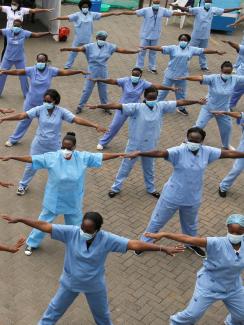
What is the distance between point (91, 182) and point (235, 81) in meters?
3.11

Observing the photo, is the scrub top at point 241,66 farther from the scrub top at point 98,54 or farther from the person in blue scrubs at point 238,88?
the scrub top at point 98,54

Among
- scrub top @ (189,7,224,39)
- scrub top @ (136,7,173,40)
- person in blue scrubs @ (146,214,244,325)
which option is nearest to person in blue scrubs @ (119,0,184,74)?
scrub top @ (136,7,173,40)

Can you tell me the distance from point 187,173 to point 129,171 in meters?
1.84

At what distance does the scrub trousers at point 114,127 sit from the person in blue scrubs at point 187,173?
277 centimetres

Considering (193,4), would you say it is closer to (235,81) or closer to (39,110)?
(235,81)

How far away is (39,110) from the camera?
21.5 feet

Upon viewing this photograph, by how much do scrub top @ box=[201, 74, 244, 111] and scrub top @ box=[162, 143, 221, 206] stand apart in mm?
2950

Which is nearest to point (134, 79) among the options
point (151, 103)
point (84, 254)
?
point (151, 103)

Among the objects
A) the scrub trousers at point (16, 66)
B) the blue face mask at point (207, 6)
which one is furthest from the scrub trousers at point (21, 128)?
the blue face mask at point (207, 6)

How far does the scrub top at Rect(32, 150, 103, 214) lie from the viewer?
5324 millimetres

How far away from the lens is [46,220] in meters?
5.73

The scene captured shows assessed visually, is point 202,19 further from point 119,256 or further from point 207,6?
point 119,256

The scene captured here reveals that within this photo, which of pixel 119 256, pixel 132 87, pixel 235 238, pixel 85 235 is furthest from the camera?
pixel 132 87

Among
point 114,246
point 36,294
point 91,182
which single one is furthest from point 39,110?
point 114,246
